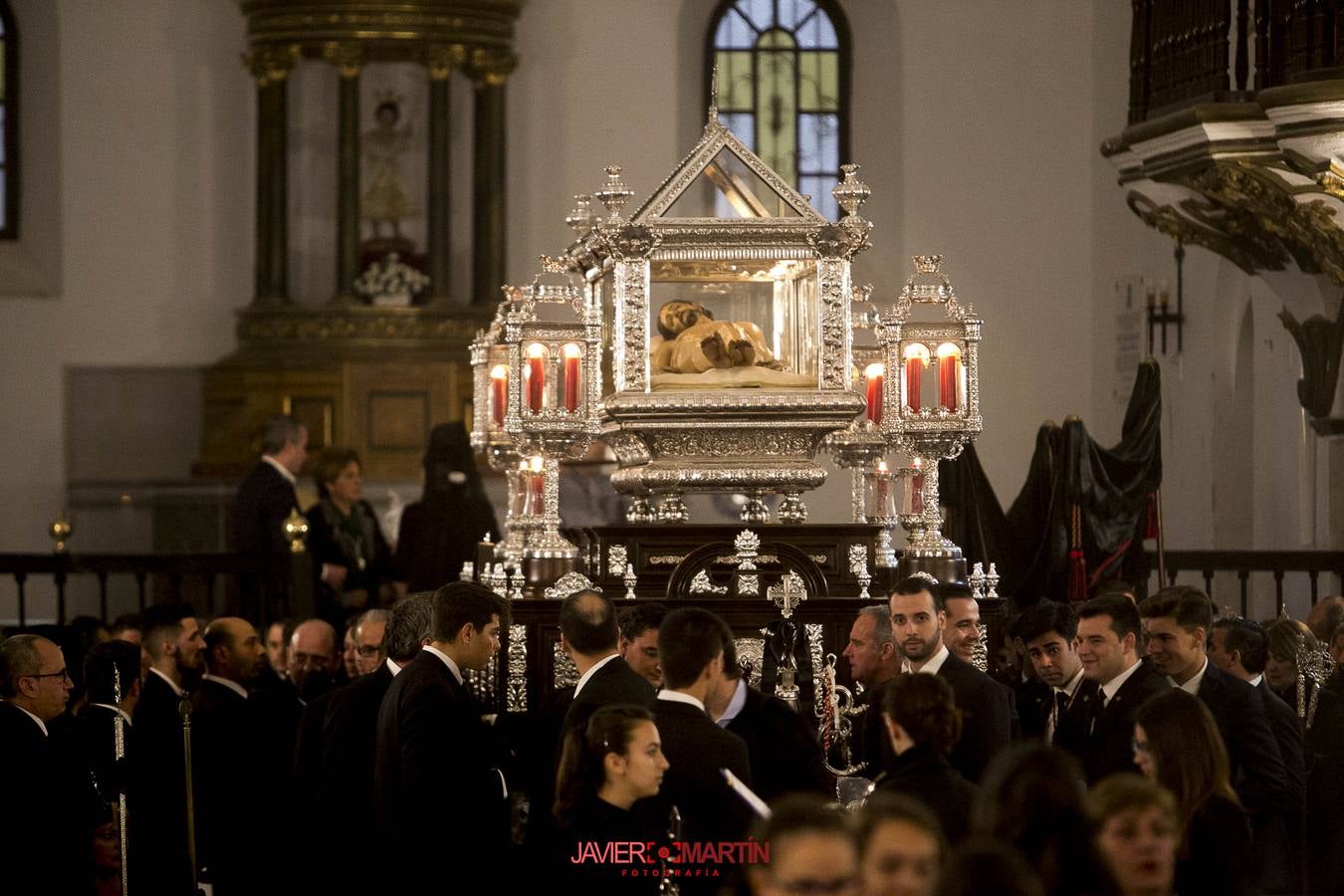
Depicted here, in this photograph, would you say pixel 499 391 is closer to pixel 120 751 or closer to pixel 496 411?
pixel 496 411

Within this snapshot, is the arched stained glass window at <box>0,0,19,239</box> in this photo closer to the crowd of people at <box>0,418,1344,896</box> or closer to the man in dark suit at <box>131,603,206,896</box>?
the crowd of people at <box>0,418,1344,896</box>

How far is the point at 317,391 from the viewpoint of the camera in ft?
67.2

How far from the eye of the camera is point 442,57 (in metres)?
20.5

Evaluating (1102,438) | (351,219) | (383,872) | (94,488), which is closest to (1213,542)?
(1102,438)

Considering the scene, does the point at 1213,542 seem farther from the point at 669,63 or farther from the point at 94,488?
the point at 94,488

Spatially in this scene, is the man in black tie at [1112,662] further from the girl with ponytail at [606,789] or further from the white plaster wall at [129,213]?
the white plaster wall at [129,213]

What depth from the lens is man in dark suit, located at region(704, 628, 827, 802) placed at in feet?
24.8

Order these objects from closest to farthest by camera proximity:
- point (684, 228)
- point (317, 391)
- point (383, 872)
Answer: point (383, 872) < point (684, 228) < point (317, 391)

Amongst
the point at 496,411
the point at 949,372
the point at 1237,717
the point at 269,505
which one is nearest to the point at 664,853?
the point at 1237,717

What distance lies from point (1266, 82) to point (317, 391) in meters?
9.06

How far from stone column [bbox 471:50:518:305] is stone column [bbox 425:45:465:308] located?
232 millimetres

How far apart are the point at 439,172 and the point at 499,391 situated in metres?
5.95

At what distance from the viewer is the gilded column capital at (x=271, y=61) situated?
20438 millimetres

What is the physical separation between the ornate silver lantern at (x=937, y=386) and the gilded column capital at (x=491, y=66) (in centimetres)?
806
